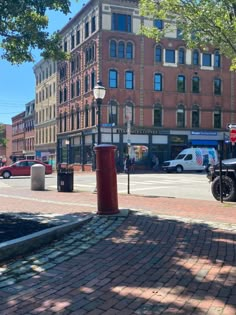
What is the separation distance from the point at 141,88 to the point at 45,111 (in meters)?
23.6

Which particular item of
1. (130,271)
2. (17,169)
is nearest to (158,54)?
(17,169)

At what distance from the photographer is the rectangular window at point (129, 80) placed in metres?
43.8

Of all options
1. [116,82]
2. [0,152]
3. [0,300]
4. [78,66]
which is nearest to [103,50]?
[116,82]

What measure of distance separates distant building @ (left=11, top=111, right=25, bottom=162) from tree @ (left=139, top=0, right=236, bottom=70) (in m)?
68.3

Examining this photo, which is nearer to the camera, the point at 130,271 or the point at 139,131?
the point at 130,271

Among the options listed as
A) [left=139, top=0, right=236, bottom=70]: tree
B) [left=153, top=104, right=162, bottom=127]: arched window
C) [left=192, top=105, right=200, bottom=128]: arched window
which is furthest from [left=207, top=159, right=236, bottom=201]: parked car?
[left=192, top=105, right=200, bottom=128]: arched window

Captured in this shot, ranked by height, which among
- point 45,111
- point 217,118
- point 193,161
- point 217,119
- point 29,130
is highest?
point 45,111

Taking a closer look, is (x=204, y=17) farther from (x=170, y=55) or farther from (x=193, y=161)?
(x=170, y=55)

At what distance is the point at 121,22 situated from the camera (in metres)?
43.2

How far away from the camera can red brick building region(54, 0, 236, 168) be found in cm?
4291

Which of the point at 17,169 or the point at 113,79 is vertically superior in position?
the point at 113,79

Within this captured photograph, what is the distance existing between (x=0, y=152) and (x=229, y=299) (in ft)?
353

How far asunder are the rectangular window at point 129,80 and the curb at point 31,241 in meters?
37.6

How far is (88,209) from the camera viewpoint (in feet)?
32.5
